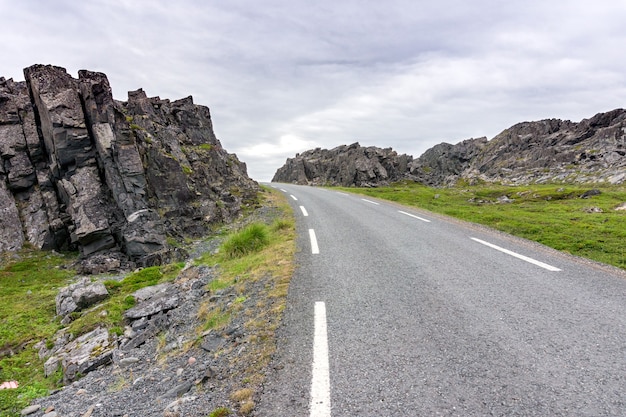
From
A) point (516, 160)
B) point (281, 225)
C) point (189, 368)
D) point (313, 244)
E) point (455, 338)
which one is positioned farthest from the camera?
point (516, 160)

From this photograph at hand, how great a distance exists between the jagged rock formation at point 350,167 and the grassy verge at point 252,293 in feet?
192

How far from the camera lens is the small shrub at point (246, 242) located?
1252 cm

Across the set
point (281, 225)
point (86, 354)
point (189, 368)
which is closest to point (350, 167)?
point (281, 225)

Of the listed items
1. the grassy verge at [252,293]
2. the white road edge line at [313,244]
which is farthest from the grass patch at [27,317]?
the white road edge line at [313,244]

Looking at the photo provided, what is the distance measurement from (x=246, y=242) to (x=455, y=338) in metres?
9.11

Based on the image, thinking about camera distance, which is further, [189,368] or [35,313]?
[35,313]

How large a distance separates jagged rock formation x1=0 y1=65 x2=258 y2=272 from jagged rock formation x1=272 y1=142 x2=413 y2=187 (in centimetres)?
5446

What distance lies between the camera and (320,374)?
13.7 feet

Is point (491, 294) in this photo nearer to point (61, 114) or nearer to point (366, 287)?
point (366, 287)


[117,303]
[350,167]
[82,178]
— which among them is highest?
[350,167]

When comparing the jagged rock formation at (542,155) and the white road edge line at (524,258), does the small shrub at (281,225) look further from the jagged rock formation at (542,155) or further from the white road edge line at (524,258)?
the jagged rock formation at (542,155)

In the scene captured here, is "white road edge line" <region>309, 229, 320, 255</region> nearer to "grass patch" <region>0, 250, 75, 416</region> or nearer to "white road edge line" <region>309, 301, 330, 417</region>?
"white road edge line" <region>309, 301, 330, 417</region>

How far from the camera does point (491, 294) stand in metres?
6.63

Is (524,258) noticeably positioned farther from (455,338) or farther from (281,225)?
(281,225)
